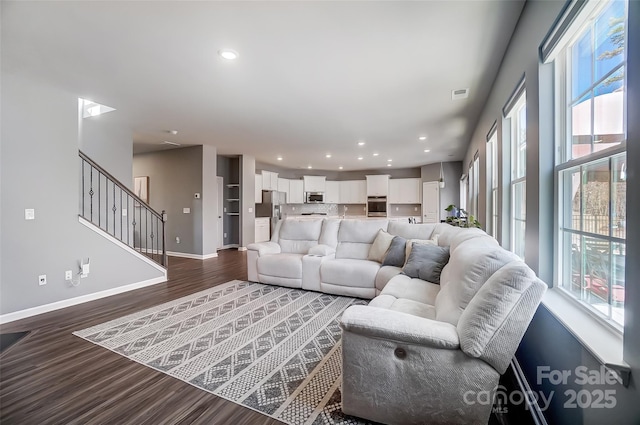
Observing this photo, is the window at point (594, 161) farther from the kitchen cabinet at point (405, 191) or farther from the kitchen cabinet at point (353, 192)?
the kitchen cabinet at point (353, 192)

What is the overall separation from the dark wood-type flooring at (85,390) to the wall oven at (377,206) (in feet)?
27.9

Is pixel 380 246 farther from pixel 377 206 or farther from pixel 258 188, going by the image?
pixel 377 206

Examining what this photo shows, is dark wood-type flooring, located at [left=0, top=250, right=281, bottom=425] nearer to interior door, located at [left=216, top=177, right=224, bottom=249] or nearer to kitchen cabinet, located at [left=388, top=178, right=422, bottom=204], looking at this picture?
interior door, located at [left=216, top=177, right=224, bottom=249]

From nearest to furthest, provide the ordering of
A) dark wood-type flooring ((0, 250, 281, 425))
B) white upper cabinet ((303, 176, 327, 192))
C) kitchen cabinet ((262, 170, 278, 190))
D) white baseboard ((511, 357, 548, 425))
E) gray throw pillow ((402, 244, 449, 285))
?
white baseboard ((511, 357, 548, 425))
dark wood-type flooring ((0, 250, 281, 425))
gray throw pillow ((402, 244, 449, 285))
kitchen cabinet ((262, 170, 278, 190))
white upper cabinet ((303, 176, 327, 192))

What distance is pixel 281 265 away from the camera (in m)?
3.98

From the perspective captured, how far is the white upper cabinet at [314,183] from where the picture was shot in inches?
400

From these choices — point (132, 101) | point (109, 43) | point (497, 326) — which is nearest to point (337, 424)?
point (497, 326)

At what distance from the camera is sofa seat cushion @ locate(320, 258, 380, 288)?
3.42 meters

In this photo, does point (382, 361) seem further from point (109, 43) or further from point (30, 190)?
point (30, 190)

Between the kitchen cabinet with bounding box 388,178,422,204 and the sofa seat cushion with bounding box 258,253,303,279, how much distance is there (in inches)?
254

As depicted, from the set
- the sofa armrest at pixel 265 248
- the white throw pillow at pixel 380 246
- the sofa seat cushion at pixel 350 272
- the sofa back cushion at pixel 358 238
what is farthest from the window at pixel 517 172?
the sofa armrest at pixel 265 248

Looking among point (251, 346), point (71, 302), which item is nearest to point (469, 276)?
point (251, 346)

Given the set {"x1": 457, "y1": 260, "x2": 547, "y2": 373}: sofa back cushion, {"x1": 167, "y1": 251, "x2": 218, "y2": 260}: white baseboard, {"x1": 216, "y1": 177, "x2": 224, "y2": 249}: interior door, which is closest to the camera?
{"x1": 457, "y1": 260, "x2": 547, "y2": 373}: sofa back cushion

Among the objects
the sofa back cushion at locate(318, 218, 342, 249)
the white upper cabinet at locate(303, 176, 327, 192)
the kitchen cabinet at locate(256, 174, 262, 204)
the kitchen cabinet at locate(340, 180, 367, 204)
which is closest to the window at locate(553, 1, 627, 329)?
the sofa back cushion at locate(318, 218, 342, 249)
